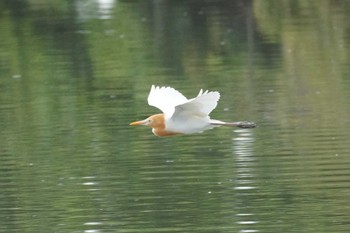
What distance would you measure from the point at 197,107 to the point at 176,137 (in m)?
5.78

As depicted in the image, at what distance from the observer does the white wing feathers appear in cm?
1488

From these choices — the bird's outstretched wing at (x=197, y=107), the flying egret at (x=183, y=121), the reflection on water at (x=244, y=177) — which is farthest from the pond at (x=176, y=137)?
the bird's outstretched wing at (x=197, y=107)

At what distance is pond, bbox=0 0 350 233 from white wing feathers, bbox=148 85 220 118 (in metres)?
1.17

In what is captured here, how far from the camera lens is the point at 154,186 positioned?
17.4 m

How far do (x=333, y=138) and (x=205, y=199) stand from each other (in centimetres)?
377

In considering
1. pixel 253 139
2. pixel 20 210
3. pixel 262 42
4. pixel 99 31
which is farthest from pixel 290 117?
pixel 99 31

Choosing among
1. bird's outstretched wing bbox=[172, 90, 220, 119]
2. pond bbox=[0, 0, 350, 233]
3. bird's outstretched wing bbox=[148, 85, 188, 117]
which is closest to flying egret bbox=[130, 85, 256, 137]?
bird's outstretched wing bbox=[172, 90, 220, 119]

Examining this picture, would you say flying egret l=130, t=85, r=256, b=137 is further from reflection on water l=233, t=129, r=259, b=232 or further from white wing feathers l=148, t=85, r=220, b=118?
reflection on water l=233, t=129, r=259, b=232

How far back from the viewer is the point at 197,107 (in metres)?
15.2

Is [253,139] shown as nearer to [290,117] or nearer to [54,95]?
[290,117]

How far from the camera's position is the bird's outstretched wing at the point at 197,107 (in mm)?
14938

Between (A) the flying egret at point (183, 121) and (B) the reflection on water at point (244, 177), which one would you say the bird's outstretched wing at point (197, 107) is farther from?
(B) the reflection on water at point (244, 177)

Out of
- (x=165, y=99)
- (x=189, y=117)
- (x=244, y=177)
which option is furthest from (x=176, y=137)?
(x=189, y=117)

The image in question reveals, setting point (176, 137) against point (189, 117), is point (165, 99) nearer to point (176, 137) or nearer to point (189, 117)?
point (189, 117)
